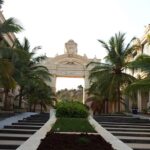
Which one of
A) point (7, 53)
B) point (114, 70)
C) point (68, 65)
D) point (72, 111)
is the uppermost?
point (68, 65)

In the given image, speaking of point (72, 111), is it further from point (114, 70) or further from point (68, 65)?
point (68, 65)

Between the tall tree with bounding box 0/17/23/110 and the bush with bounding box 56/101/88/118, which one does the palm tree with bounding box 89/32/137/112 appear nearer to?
the bush with bounding box 56/101/88/118

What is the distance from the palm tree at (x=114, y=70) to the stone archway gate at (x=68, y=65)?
59.5ft

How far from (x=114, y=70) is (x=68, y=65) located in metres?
20.3

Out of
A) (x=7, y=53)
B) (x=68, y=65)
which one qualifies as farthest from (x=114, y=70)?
(x=68, y=65)

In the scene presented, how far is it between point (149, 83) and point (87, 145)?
8525mm

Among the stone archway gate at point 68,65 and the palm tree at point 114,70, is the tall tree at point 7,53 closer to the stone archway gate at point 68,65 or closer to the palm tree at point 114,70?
the palm tree at point 114,70

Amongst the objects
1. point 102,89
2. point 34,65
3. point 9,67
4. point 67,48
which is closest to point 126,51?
point 102,89

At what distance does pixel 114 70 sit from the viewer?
108 feet

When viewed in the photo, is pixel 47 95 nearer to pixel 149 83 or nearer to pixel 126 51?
pixel 126 51

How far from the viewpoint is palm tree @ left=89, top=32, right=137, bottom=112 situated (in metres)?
32.2

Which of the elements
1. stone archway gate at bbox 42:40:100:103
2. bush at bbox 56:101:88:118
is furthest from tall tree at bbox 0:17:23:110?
stone archway gate at bbox 42:40:100:103

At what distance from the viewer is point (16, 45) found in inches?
1283

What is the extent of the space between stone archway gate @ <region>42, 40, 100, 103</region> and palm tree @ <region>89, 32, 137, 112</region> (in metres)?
18.1
